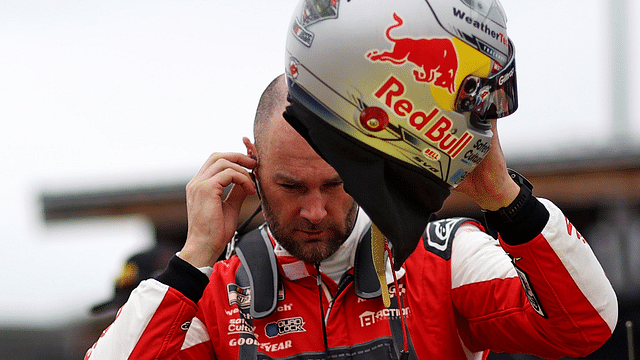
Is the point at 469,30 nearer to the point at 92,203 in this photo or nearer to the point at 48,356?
the point at 92,203

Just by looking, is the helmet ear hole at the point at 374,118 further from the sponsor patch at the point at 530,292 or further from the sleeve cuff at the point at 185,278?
the sleeve cuff at the point at 185,278

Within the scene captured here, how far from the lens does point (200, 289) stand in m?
1.49

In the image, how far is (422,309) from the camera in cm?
157

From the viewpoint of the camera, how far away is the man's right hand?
61.6 inches

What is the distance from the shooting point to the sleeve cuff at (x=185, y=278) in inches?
57.8

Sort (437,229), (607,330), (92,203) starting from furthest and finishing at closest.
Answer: (92,203) < (437,229) < (607,330)

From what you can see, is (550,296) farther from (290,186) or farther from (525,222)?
(290,186)

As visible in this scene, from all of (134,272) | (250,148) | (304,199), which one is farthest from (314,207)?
(134,272)

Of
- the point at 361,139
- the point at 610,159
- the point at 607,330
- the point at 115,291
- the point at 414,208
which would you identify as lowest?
the point at 115,291

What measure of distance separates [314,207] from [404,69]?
637 mm

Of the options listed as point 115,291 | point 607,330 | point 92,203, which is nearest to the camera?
point 607,330

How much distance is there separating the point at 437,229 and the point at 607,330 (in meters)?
0.52

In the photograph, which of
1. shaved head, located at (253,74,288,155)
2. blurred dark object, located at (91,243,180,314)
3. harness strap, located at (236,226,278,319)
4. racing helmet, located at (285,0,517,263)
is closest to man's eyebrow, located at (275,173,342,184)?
shaved head, located at (253,74,288,155)

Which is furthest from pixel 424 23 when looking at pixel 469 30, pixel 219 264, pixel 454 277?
pixel 219 264
